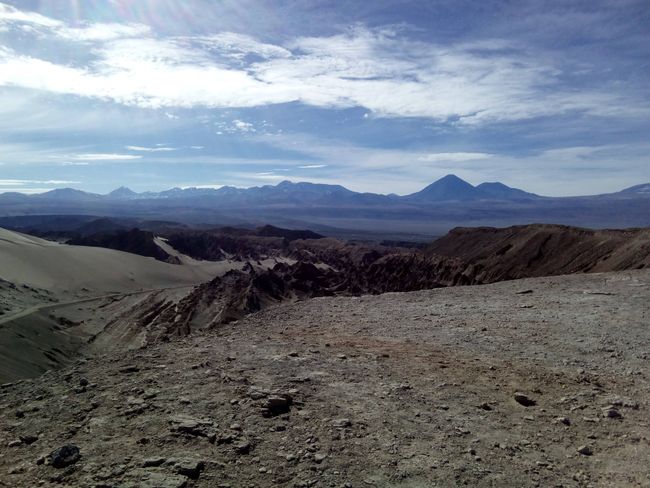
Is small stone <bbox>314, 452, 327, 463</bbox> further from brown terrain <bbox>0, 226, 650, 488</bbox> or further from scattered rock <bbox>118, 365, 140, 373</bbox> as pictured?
scattered rock <bbox>118, 365, 140, 373</bbox>

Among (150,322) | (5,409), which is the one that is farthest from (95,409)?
(150,322)

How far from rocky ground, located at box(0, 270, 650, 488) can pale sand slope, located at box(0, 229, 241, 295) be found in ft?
123

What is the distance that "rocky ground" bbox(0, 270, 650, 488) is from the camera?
13.9ft

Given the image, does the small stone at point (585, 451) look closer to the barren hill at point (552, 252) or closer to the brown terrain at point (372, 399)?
the brown terrain at point (372, 399)

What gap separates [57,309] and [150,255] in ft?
115

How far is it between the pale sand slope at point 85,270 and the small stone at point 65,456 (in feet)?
129

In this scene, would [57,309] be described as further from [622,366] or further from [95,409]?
[622,366]

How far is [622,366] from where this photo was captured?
6977 mm

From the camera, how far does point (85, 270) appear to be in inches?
1849

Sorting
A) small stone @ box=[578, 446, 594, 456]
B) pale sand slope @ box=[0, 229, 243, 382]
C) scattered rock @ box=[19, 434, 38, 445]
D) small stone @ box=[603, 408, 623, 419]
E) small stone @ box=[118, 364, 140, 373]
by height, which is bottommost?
pale sand slope @ box=[0, 229, 243, 382]

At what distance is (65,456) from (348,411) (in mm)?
2583

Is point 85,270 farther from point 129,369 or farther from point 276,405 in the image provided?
point 276,405

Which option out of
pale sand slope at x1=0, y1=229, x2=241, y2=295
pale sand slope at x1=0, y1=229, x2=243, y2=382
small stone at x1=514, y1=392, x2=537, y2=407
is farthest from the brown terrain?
pale sand slope at x1=0, y1=229, x2=241, y2=295

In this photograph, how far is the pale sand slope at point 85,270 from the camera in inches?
1635
